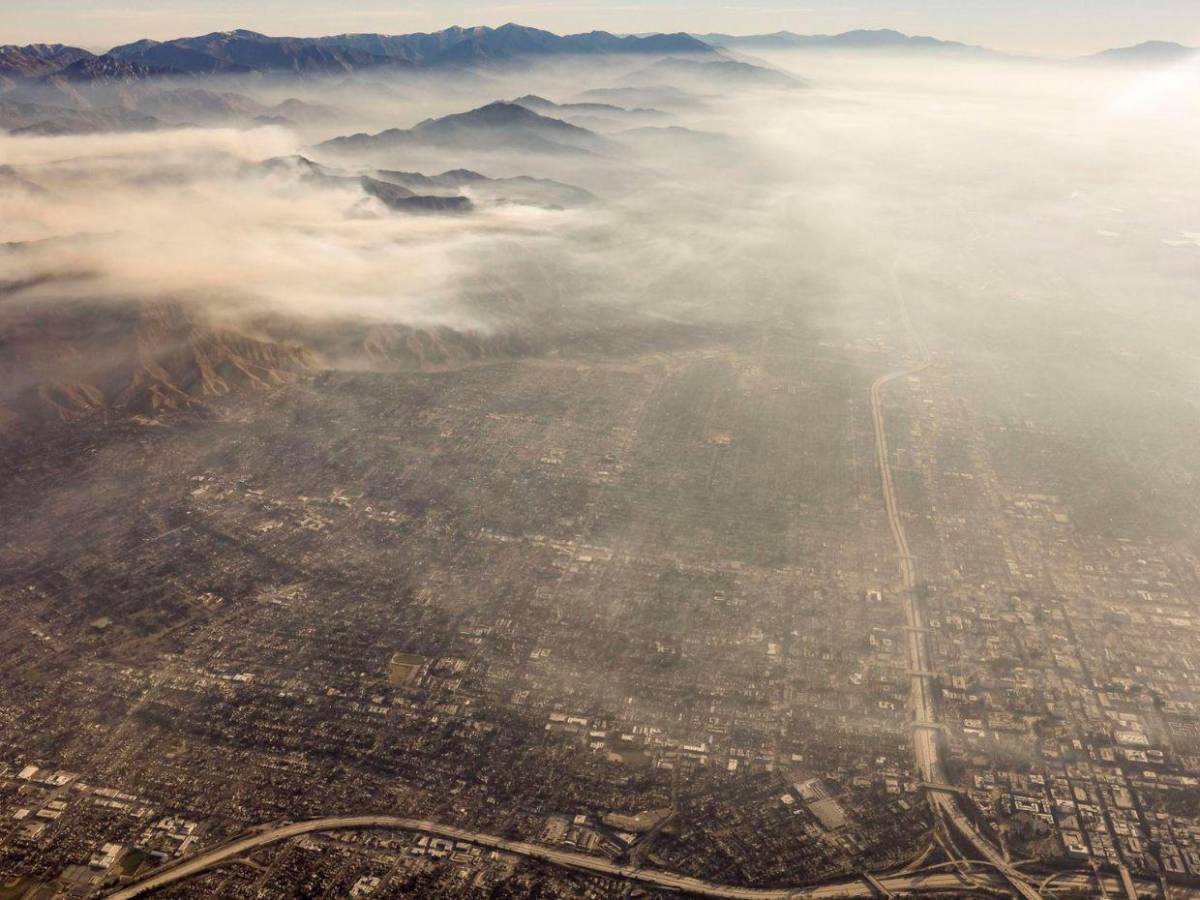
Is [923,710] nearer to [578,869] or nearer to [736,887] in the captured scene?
[736,887]

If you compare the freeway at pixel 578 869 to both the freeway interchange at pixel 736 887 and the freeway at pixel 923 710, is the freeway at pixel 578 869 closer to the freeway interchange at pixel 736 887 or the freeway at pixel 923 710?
the freeway interchange at pixel 736 887

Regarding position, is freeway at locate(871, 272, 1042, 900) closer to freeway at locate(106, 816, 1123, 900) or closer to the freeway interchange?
the freeway interchange

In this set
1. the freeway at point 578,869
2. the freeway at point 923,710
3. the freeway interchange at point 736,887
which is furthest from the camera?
the freeway at point 923,710

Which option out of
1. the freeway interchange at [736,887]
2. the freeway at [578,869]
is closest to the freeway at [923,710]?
the freeway interchange at [736,887]

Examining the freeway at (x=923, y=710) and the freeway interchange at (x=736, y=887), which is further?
the freeway at (x=923, y=710)

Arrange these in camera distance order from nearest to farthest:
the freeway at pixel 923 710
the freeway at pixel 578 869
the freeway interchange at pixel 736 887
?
the freeway at pixel 578 869
the freeway interchange at pixel 736 887
the freeway at pixel 923 710

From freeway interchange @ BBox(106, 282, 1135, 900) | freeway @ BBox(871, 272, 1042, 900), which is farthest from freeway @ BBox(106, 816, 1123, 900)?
freeway @ BBox(871, 272, 1042, 900)

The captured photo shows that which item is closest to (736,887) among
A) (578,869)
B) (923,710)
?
(578,869)

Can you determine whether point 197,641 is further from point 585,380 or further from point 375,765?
point 585,380
